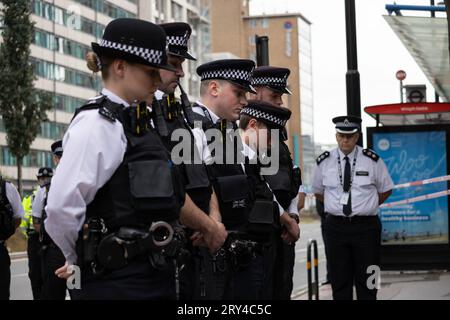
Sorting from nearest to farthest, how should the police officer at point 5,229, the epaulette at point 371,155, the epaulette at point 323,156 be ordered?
the police officer at point 5,229
the epaulette at point 371,155
the epaulette at point 323,156

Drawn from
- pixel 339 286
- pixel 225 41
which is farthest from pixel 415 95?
pixel 225 41

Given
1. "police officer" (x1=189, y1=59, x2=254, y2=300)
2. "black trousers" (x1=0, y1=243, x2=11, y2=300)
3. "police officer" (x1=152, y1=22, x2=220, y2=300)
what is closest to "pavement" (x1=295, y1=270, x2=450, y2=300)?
"black trousers" (x1=0, y1=243, x2=11, y2=300)

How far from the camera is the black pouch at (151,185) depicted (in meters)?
4.20

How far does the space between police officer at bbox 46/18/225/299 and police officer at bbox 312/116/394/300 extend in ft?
19.4

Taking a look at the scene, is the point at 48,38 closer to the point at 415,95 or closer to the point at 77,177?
the point at 415,95

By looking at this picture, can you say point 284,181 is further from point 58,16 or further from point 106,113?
point 58,16

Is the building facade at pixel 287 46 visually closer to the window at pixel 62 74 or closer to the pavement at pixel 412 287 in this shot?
the window at pixel 62 74

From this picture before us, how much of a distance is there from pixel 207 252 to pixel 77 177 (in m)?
1.99

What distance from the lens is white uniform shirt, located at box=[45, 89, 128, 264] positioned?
13.5ft

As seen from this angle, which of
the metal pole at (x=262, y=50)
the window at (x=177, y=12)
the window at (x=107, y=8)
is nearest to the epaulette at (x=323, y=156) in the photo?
the metal pole at (x=262, y=50)

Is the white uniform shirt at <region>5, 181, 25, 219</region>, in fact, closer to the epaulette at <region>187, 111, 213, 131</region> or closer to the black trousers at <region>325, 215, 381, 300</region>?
the black trousers at <region>325, 215, 381, 300</region>

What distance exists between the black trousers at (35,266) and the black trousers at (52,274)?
1385mm

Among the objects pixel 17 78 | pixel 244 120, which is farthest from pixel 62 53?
pixel 244 120

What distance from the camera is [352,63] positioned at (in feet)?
38.8
